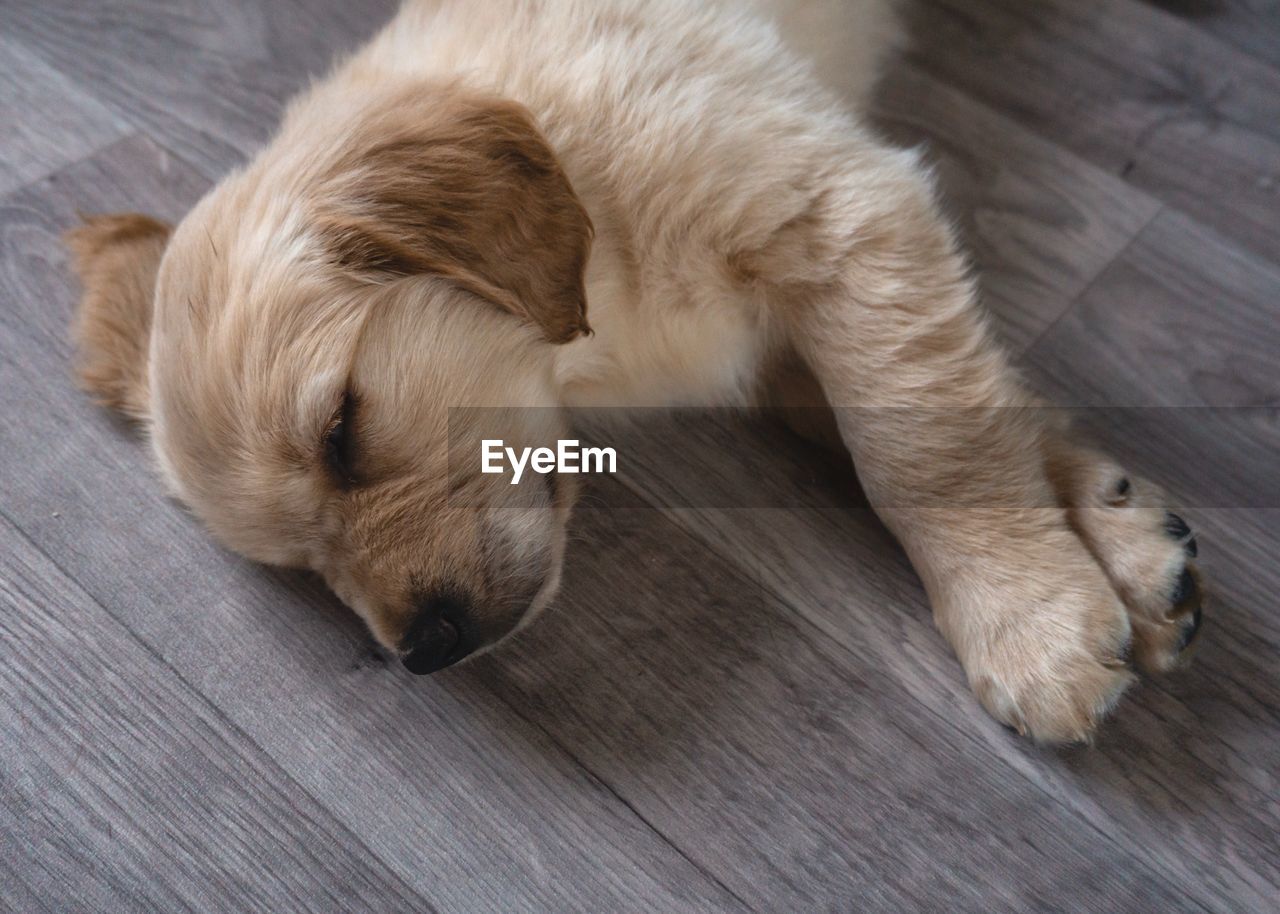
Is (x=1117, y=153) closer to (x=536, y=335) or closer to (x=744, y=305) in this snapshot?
(x=744, y=305)

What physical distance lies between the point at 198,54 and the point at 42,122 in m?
0.35

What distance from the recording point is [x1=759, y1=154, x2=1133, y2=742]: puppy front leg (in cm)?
137

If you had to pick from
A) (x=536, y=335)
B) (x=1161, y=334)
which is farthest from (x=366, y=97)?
(x=1161, y=334)

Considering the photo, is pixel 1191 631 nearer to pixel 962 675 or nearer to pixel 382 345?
pixel 962 675

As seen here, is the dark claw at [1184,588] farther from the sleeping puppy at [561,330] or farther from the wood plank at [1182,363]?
the wood plank at [1182,363]

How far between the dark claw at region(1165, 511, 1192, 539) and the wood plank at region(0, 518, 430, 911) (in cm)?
121

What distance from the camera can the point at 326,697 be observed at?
59.6 inches

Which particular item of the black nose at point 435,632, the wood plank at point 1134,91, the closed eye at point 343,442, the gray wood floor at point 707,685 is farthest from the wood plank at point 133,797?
the wood plank at point 1134,91

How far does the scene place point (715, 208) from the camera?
1443mm

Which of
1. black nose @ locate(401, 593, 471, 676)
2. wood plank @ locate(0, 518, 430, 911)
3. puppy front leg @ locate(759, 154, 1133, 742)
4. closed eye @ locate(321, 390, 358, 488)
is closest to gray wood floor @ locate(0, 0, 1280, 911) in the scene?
wood plank @ locate(0, 518, 430, 911)

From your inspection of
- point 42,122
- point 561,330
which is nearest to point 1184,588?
point 561,330

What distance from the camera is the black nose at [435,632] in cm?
130

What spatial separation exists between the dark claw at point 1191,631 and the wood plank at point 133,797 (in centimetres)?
114
